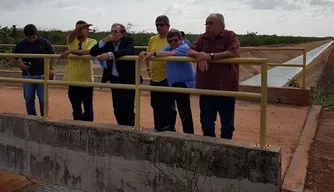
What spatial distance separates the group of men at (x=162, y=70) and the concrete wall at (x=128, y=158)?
348mm

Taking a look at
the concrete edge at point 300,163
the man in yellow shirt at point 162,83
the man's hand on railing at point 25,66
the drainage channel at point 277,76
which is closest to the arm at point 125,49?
the man in yellow shirt at point 162,83

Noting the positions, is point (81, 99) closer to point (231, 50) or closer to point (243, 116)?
point (231, 50)

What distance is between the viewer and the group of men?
3879 millimetres

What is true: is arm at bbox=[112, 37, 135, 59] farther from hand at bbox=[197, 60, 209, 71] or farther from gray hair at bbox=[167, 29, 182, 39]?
hand at bbox=[197, 60, 209, 71]

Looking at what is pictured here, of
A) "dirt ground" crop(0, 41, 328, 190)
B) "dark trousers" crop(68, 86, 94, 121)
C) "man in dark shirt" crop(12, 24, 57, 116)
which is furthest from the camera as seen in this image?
"dirt ground" crop(0, 41, 328, 190)

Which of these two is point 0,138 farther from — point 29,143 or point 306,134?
point 306,134

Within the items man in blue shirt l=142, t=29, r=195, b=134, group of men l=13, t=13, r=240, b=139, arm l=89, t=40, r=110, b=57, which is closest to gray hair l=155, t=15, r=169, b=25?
group of men l=13, t=13, r=240, b=139

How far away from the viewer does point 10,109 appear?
845 centimetres

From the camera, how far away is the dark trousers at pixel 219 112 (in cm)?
401

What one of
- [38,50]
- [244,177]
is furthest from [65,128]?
[244,177]

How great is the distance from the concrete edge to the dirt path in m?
0.08

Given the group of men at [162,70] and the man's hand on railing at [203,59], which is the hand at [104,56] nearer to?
the group of men at [162,70]

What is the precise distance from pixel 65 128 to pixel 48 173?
679mm

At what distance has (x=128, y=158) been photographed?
4320 millimetres
